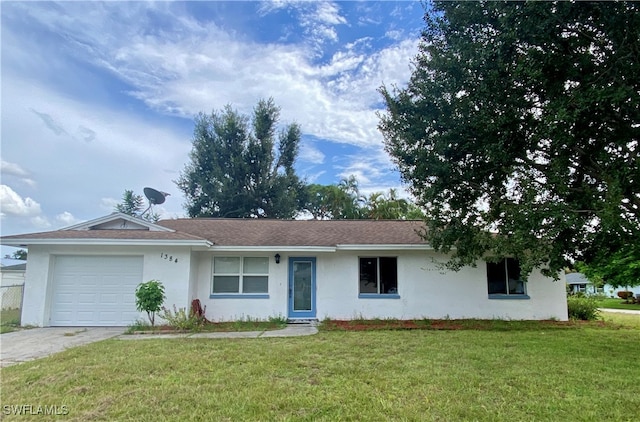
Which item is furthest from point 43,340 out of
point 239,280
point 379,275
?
point 379,275

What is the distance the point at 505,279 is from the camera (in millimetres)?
12797

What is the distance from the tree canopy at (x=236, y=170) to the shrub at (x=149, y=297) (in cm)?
1711

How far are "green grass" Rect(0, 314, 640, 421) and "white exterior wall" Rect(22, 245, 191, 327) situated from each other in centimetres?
293

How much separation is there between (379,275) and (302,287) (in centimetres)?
267

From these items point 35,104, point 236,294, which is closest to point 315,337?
point 236,294

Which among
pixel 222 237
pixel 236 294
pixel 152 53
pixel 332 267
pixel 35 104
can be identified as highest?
pixel 152 53

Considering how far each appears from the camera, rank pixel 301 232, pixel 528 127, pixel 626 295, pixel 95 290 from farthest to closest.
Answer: pixel 626 295 < pixel 301 232 < pixel 95 290 < pixel 528 127

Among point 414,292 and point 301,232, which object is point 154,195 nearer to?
point 301,232

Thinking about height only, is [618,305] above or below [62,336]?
below

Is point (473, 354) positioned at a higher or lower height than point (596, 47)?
lower

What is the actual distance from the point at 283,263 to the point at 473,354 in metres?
6.82

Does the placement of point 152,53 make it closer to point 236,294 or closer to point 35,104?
point 35,104

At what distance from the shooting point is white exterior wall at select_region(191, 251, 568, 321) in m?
12.4

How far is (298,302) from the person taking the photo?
1248 cm
